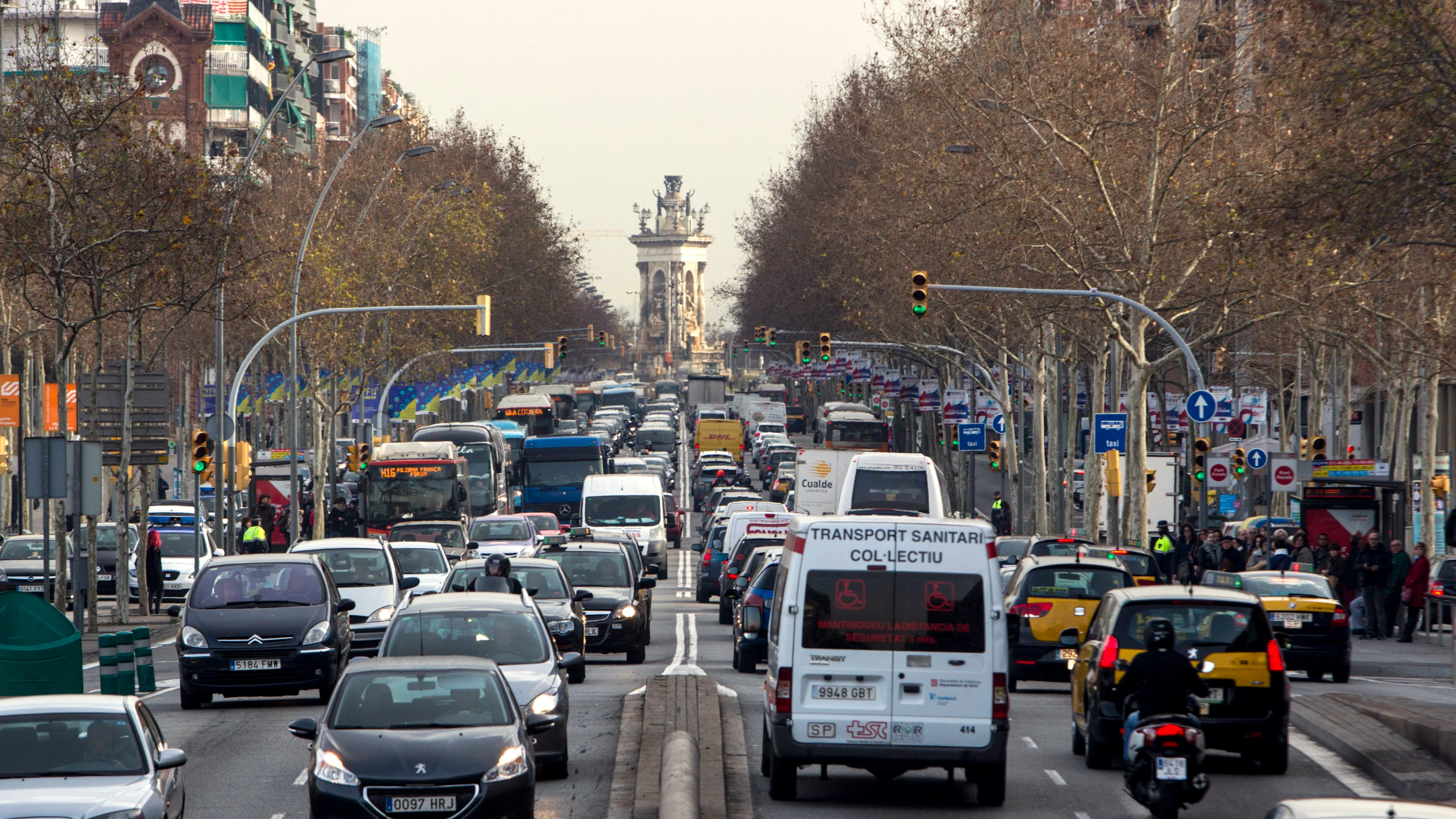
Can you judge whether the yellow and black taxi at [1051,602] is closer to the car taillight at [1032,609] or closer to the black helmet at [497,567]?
the car taillight at [1032,609]

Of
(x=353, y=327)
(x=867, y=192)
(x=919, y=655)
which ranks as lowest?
(x=919, y=655)

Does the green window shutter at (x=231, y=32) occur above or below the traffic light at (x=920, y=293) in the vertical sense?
above

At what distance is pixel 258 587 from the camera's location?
18.7 m

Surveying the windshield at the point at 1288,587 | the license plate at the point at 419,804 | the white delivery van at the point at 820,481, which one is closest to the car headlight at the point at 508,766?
the license plate at the point at 419,804

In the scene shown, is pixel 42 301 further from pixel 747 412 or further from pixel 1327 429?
pixel 747 412

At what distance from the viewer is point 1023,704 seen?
1936 cm

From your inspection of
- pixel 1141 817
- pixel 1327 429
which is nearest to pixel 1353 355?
pixel 1327 429

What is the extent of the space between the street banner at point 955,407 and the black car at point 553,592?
35.2 metres

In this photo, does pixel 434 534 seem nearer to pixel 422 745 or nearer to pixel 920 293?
pixel 920 293

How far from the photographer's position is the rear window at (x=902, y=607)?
12195 millimetres

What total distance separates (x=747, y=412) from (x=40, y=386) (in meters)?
55.2

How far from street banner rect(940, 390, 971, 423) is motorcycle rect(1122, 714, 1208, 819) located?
148ft

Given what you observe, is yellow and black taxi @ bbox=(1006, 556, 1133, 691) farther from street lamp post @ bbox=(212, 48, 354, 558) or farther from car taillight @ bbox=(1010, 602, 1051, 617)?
street lamp post @ bbox=(212, 48, 354, 558)

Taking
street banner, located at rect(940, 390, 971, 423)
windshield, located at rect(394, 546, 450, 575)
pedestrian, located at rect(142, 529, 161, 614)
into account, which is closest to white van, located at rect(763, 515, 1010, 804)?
windshield, located at rect(394, 546, 450, 575)
